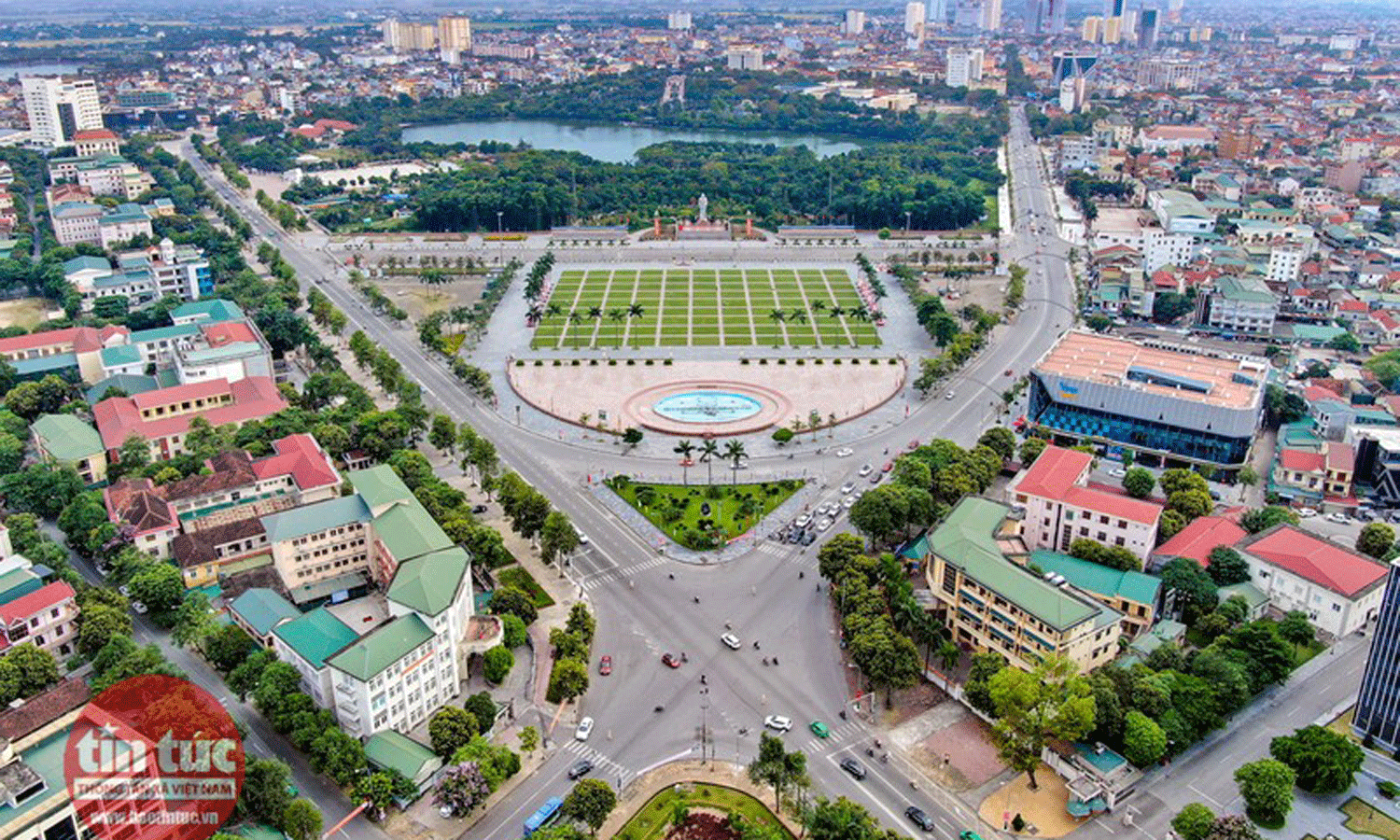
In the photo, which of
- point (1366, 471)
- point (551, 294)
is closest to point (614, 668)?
point (1366, 471)

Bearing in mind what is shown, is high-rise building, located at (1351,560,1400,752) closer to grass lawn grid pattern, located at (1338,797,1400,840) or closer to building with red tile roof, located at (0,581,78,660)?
grass lawn grid pattern, located at (1338,797,1400,840)

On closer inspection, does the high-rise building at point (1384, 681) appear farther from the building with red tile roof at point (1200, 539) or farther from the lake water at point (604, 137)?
the lake water at point (604, 137)

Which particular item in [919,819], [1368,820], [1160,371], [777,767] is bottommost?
[919,819]

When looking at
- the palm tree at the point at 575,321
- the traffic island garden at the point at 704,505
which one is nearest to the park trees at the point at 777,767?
the traffic island garden at the point at 704,505

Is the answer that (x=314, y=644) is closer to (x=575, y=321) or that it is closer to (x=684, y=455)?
(x=684, y=455)

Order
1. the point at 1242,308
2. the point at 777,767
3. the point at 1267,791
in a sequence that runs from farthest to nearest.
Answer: the point at 1242,308 → the point at 777,767 → the point at 1267,791

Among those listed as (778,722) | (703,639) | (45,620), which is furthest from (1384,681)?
(45,620)

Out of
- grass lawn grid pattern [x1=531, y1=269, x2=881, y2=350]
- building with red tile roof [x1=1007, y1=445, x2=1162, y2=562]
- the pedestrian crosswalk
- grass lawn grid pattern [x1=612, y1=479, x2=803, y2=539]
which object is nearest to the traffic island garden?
grass lawn grid pattern [x1=612, y1=479, x2=803, y2=539]
